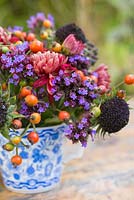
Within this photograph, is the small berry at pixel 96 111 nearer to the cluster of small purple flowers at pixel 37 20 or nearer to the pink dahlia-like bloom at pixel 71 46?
the pink dahlia-like bloom at pixel 71 46

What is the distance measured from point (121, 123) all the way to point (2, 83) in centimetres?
20

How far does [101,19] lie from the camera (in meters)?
2.71

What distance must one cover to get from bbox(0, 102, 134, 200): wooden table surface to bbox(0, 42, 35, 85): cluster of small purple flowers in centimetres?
23

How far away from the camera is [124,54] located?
248 centimetres

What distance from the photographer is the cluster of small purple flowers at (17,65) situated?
73 cm

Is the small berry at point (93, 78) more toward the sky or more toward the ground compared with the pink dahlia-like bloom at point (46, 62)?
more toward the ground

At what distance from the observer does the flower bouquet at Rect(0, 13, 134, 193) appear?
716 mm

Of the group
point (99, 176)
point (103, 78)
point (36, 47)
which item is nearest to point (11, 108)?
point (36, 47)

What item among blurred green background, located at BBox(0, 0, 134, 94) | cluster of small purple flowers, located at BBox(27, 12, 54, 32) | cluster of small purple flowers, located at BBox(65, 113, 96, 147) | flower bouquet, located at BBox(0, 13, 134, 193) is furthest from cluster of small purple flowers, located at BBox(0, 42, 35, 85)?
blurred green background, located at BBox(0, 0, 134, 94)

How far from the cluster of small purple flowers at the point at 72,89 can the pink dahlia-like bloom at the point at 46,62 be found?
0.01 meters

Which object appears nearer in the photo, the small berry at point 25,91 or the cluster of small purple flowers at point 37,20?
the small berry at point 25,91

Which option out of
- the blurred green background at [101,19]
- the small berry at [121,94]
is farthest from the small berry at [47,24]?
the blurred green background at [101,19]

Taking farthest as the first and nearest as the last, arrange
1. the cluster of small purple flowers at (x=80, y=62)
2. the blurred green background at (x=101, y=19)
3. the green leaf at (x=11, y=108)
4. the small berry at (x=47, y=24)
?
the blurred green background at (x=101, y=19), the small berry at (x=47, y=24), the cluster of small purple flowers at (x=80, y=62), the green leaf at (x=11, y=108)

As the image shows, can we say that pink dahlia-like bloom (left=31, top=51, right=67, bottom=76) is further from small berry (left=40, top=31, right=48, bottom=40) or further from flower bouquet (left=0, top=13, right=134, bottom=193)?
small berry (left=40, top=31, right=48, bottom=40)
